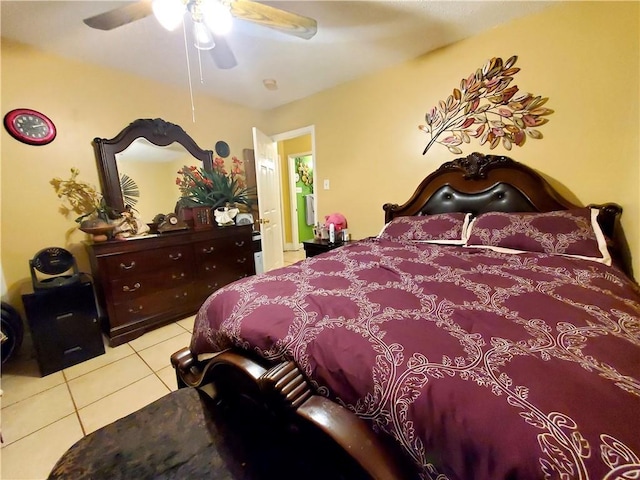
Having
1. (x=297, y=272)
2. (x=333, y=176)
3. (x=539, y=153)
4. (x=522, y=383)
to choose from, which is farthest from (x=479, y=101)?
(x=522, y=383)

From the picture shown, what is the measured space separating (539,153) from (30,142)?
3.84 metres

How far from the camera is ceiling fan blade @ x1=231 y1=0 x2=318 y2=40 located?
1363 mm

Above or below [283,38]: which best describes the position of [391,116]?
below

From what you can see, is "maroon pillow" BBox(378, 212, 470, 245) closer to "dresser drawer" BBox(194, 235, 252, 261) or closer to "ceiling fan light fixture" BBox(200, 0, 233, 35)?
"dresser drawer" BBox(194, 235, 252, 261)

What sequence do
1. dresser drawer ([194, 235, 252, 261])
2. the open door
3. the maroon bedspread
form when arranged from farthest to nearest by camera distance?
the open door → dresser drawer ([194, 235, 252, 261]) → the maroon bedspread

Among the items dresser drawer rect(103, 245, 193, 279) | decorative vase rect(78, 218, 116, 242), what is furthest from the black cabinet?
decorative vase rect(78, 218, 116, 242)

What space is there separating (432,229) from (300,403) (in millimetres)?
1752

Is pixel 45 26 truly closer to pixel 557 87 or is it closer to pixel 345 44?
pixel 345 44

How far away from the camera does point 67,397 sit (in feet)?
5.29

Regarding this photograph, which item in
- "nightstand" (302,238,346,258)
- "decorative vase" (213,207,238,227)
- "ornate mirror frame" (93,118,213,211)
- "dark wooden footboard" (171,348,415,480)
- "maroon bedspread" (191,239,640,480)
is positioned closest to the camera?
"maroon bedspread" (191,239,640,480)

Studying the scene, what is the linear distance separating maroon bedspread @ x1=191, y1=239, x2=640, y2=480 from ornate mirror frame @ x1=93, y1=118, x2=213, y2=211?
1.95 meters

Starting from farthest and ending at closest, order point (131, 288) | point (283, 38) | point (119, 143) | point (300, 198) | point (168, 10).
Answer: point (300, 198) < point (119, 143) < point (131, 288) < point (283, 38) < point (168, 10)

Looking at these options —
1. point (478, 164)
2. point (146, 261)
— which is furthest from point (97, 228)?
point (478, 164)

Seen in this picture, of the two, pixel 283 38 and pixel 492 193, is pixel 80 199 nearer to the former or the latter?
pixel 283 38
